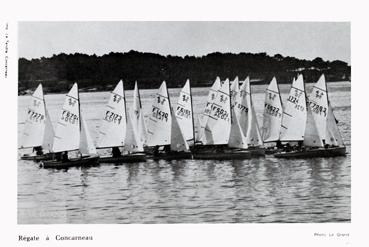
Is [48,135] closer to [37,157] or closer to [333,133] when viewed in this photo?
[37,157]

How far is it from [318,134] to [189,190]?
4789 mm

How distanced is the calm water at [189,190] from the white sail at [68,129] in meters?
0.29

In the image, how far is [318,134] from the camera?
2097cm

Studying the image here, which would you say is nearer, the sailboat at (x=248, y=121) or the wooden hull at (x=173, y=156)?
the wooden hull at (x=173, y=156)

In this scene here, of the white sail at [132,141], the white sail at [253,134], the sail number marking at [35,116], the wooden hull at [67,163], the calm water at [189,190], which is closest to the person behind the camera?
the calm water at [189,190]

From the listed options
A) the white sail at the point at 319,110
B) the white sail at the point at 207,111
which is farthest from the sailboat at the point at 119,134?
the white sail at the point at 319,110

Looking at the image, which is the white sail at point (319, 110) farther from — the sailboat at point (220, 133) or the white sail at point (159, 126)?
the white sail at point (159, 126)

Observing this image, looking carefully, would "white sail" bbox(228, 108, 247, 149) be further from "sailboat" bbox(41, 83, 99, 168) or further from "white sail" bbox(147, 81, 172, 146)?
"sailboat" bbox(41, 83, 99, 168)

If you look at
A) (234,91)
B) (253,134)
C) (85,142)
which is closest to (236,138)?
(253,134)

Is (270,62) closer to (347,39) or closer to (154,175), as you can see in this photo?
(347,39)

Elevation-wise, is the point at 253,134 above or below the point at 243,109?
below

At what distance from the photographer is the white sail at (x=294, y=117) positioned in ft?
69.7

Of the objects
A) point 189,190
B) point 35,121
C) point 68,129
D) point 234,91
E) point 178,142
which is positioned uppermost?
point 234,91

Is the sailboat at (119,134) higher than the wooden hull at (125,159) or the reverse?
higher
